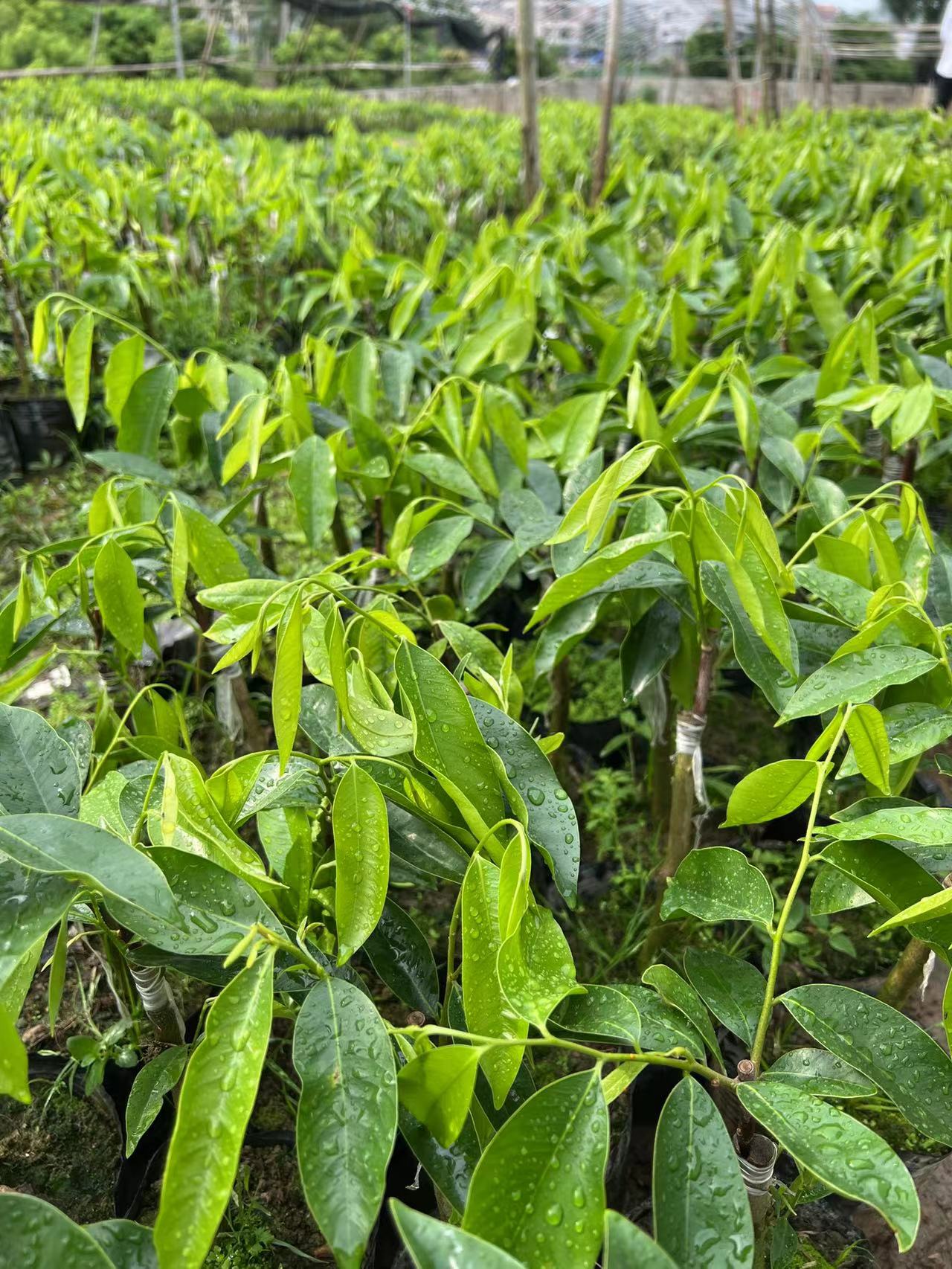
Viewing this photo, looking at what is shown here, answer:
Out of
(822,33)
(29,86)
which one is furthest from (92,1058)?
(822,33)

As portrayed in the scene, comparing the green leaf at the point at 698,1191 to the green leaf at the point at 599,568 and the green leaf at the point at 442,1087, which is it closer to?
the green leaf at the point at 442,1087

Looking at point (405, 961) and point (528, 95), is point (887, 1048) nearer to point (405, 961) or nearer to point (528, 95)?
point (405, 961)

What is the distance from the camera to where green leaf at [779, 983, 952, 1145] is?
0.63 m

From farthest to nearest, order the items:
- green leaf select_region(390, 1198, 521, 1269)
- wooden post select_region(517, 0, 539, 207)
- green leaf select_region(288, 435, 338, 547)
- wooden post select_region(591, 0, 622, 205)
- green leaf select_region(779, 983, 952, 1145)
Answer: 1. wooden post select_region(591, 0, 622, 205)
2. wooden post select_region(517, 0, 539, 207)
3. green leaf select_region(288, 435, 338, 547)
4. green leaf select_region(779, 983, 952, 1145)
5. green leaf select_region(390, 1198, 521, 1269)

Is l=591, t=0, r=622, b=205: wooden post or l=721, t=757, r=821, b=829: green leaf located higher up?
l=591, t=0, r=622, b=205: wooden post

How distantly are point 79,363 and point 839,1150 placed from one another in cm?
130

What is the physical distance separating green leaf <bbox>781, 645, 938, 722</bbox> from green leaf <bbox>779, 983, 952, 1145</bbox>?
23 centimetres

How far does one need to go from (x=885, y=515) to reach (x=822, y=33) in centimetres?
1389

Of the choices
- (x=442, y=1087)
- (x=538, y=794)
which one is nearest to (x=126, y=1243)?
(x=442, y=1087)

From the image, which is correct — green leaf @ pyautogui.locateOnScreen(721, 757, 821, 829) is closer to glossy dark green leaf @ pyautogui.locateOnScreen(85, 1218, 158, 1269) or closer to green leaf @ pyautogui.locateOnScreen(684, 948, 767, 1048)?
green leaf @ pyautogui.locateOnScreen(684, 948, 767, 1048)

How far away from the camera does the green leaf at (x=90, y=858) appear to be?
0.51 metres

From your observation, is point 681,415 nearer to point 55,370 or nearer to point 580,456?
point 580,456

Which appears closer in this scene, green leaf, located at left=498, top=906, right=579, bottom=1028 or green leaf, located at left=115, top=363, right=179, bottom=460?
green leaf, located at left=498, top=906, right=579, bottom=1028

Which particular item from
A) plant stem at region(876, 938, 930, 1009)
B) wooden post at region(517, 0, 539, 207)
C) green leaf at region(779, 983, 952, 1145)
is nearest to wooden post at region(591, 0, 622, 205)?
wooden post at region(517, 0, 539, 207)
